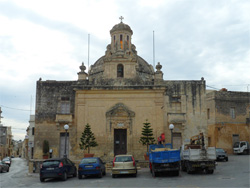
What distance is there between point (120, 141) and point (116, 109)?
286 centimetres

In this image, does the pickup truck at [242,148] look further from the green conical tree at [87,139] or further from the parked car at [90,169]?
the parked car at [90,169]

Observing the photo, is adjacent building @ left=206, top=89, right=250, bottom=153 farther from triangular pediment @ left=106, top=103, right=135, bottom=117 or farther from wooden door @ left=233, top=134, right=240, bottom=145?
triangular pediment @ left=106, top=103, right=135, bottom=117

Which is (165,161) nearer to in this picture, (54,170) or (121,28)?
(54,170)

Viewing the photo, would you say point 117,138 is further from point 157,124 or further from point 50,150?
point 50,150

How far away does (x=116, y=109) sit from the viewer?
26.6 meters

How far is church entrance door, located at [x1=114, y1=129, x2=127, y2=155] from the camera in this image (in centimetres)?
2645

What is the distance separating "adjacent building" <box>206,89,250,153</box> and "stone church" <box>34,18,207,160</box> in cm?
1075

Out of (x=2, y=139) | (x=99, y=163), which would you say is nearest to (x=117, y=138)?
(x=99, y=163)

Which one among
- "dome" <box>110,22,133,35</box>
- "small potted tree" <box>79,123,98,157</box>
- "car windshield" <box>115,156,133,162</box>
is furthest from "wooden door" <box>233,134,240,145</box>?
"car windshield" <box>115,156,133,162</box>

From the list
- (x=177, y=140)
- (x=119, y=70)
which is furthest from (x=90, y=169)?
(x=119, y=70)

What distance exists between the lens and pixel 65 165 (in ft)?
57.3

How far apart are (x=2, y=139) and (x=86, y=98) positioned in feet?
187

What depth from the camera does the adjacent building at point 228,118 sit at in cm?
3697

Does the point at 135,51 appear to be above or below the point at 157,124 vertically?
above
